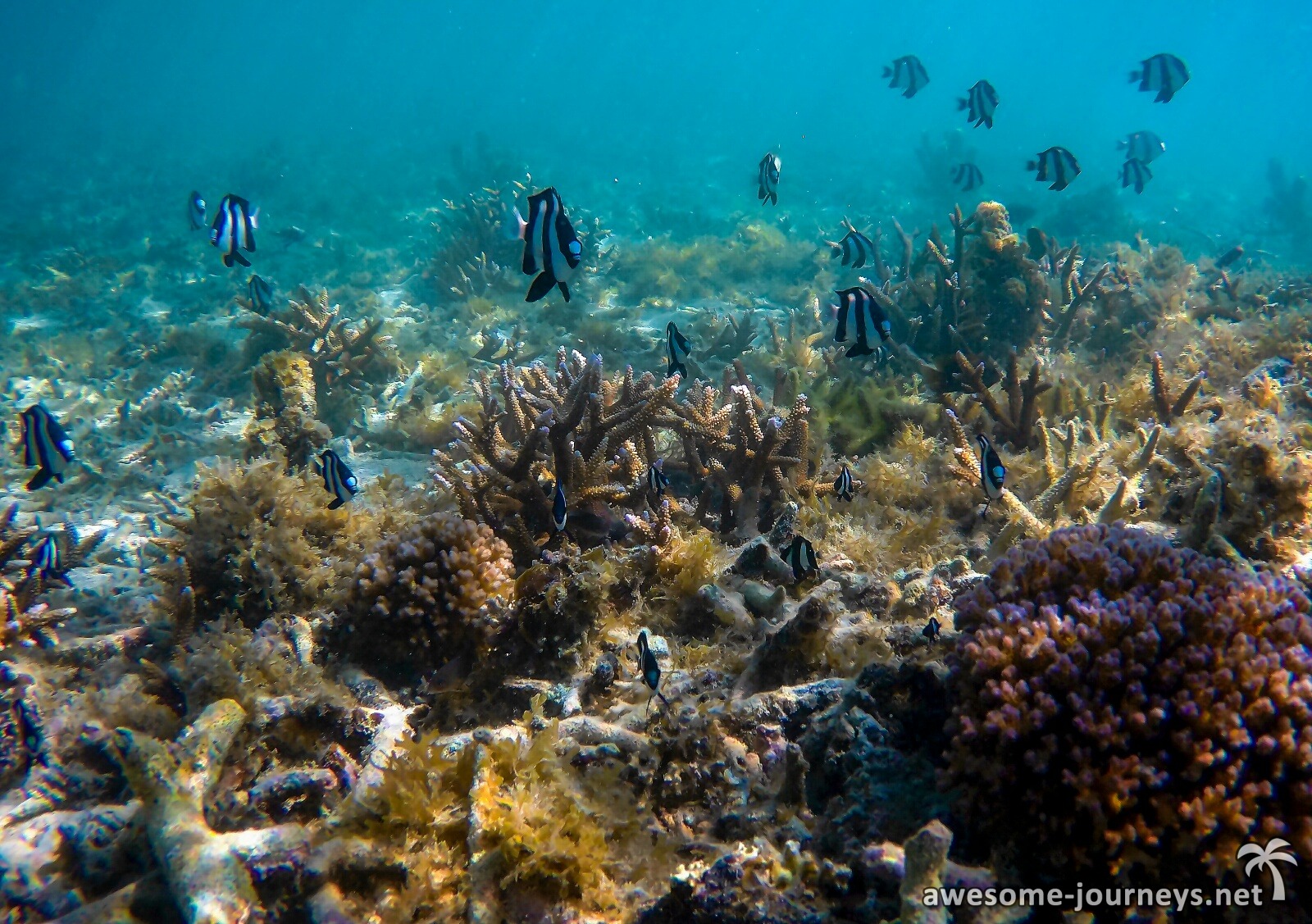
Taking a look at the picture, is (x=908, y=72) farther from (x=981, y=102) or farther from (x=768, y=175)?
(x=768, y=175)

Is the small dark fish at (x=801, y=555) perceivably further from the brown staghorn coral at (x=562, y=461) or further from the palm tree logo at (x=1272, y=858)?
the palm tree logo at (x=1272, y=858)

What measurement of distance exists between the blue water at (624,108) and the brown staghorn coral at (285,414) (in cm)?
1556

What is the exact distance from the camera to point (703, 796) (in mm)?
2707

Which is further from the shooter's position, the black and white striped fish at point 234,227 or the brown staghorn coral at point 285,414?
the brown staghorn coral at point 285,414

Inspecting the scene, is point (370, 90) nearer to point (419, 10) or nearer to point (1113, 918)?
point (419, 10)

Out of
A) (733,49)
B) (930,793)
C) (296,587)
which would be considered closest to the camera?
(930,793)

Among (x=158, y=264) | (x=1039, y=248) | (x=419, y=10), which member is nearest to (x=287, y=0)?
(x=419, y=10)

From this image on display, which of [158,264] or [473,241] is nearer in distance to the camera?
[473,241]

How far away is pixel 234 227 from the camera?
17.6ft

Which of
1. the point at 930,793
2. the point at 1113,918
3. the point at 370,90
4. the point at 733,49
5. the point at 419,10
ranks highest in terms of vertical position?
the point at 419,10

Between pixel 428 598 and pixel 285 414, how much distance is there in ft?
11.3

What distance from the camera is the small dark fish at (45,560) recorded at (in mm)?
4637

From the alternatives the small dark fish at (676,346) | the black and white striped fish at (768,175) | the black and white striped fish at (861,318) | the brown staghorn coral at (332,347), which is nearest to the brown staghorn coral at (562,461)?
the small dark fish at (676,346)

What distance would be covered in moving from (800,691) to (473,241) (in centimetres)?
1280
